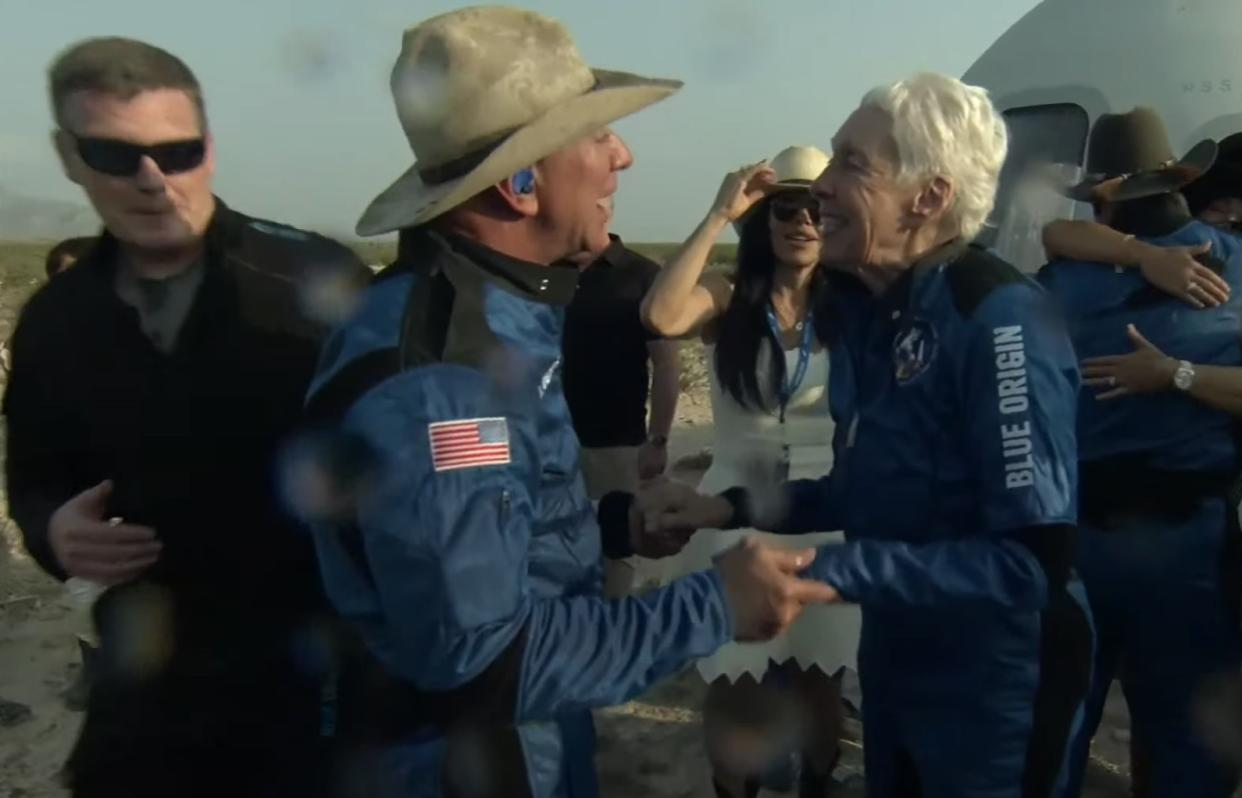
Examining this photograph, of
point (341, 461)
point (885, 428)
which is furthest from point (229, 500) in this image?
point (885, 428)

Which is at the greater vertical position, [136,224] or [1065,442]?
[136,224]

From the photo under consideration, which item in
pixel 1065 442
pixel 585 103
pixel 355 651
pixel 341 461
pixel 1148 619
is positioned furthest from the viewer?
pixel 1148 619

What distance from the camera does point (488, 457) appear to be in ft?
4.82

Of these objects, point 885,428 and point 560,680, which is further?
point 885,428

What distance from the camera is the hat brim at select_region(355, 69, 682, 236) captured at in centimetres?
159

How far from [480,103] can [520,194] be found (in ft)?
0.47

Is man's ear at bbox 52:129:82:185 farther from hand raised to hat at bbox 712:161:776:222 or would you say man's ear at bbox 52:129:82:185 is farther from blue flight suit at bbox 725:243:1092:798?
hand raised to hat at bbox 712:161:776:222

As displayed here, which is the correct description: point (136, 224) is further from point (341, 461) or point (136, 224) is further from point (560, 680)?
point (560, 680)

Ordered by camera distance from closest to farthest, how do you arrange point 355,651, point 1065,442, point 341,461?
point 341,461
point 355,651
point 1065,442

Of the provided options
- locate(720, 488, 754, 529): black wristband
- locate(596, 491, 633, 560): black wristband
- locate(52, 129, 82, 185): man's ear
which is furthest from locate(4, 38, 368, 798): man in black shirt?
locate(720, 488, 754, 529): black wristband

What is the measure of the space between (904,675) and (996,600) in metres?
0.40

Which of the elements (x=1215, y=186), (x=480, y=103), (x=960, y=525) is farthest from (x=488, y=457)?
(x=1215, y=186)

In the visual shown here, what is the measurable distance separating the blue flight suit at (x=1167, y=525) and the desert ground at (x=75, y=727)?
1.14m

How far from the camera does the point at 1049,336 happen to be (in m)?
2.02
